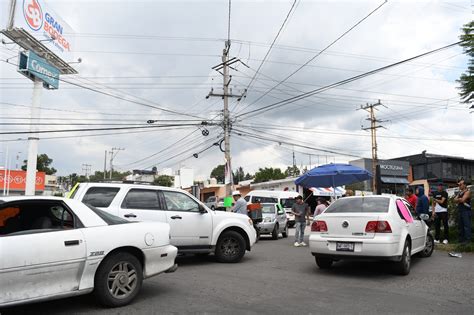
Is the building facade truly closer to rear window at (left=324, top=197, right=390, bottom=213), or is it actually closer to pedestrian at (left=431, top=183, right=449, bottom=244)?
pedestrian at (left=431, top=183, right=449, bottom=244)

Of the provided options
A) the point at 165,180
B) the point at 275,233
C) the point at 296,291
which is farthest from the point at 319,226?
the point at 165,180

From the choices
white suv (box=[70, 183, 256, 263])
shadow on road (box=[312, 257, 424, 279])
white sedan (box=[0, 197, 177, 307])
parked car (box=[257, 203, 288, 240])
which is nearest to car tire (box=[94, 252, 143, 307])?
white sedan (box=[0, 197, 177, 307])

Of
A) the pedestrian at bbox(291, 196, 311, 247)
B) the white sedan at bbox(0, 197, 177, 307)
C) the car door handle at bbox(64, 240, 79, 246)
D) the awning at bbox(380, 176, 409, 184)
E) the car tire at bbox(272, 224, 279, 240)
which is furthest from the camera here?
the awning at bbox(380, 176, 409, 184)

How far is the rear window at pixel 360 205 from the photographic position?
789 cm

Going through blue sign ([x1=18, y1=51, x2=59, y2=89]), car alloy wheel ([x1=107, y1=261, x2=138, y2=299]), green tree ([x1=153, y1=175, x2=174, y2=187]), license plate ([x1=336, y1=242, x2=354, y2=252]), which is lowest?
car alloy wheel ([x1=107, y1=261, x2=138, y2=299])

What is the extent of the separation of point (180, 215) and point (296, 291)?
330 cm

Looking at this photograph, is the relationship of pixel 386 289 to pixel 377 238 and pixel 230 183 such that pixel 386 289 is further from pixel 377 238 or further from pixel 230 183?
pixel 230 183

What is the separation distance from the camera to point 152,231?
565 centimetres

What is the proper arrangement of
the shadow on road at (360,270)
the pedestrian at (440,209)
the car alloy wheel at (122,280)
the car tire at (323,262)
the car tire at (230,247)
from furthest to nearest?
the pedestrian at (440,209)
the car tire at (230,247)
the car tire at (323,262)
the shadow on road at (360,270)
the car alloy wheel at (122,280)

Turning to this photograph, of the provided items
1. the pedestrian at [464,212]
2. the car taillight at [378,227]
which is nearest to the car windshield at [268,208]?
the pedestrian at [464,212]

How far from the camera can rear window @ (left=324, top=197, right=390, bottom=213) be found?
7.89 meters

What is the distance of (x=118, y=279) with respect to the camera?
5230mm

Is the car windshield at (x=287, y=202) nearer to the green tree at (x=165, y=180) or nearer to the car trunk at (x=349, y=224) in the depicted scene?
the car trunk at (x=349, y=224)

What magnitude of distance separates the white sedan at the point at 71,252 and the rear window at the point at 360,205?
3.91m
